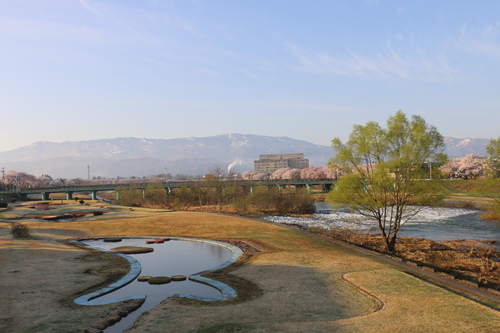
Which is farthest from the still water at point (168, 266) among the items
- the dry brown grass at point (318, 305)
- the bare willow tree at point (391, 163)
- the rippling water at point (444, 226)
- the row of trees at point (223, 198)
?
the row of trees at point (223, 198)

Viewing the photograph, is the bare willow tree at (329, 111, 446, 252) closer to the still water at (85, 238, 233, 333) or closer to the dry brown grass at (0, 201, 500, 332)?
the dry brown grass at (0, 201, 500, 332)

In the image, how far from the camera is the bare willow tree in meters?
40.4

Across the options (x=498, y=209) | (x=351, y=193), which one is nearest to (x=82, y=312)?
(x=351, y=193)

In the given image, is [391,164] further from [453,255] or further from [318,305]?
[318,305]

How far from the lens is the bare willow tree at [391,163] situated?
40.4 m

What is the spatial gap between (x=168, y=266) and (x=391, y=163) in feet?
84.4

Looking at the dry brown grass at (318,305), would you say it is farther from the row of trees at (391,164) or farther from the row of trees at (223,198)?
the row of trees at (223,198)

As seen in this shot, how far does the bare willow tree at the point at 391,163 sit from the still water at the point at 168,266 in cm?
1643

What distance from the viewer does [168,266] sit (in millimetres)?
31172

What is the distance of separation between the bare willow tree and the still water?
16.4m

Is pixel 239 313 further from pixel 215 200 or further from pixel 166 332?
pixel 215 200

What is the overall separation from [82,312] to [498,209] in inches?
2522

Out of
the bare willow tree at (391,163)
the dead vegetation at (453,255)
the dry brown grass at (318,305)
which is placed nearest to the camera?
the dry brown grass at (318,305)

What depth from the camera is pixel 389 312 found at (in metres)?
18.0
